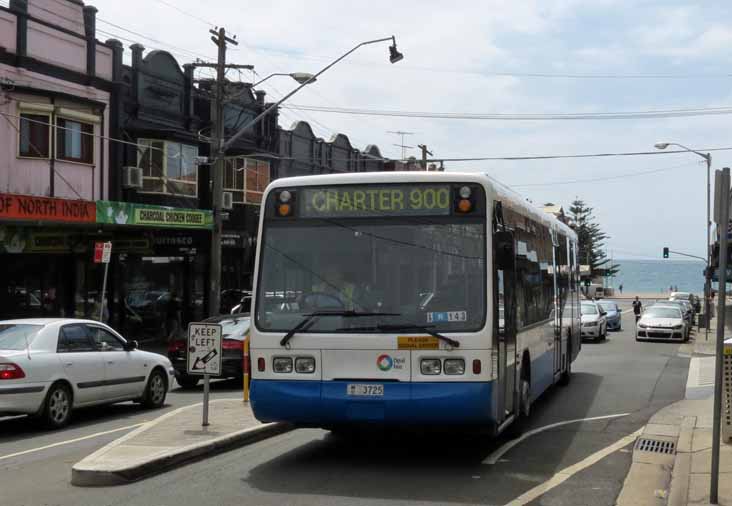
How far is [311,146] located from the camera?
4441cm

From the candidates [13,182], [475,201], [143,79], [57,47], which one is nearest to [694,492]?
[475,201]

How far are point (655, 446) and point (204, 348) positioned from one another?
220 inches

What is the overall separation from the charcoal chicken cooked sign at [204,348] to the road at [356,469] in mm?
1165

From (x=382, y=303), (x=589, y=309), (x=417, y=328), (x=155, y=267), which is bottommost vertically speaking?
(x=589, y=309)

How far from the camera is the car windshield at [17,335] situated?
42.0 ft

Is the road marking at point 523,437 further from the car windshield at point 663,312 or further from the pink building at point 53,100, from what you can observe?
the car windshield at point 663,312

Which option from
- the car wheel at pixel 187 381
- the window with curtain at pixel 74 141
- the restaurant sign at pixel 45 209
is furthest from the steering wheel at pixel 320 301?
the window with curtain at pixel 74 141

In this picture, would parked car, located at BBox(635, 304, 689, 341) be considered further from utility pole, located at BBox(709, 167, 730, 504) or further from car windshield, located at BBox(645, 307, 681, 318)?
utility pole, located at BBox(709, 167, 730, 504)

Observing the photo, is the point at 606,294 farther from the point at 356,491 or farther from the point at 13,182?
the point at 356,491

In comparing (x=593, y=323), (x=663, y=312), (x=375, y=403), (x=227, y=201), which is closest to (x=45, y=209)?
(x=227, y=201)

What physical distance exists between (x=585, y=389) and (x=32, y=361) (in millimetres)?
9902

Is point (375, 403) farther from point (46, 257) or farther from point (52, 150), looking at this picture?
point (46, 257)

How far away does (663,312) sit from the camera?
114ft

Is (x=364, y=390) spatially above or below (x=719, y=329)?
below
